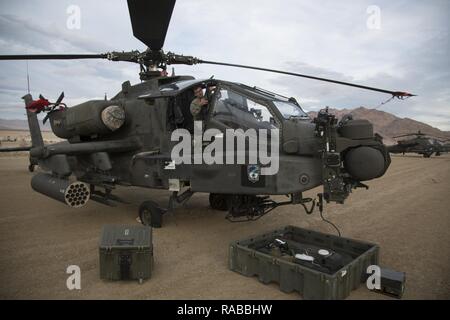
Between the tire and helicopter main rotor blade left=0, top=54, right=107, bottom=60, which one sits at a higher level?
helicopter main rotor blade left=0, top=54, right=107, bottom=60

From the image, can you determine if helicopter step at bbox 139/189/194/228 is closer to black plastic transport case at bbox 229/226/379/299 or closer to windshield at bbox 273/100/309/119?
black plastic transport case at bbox 229/226/379/299

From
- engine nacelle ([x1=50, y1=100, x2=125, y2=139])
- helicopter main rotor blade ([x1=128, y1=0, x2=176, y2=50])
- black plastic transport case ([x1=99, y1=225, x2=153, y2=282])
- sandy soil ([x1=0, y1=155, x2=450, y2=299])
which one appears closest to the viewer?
sandy soil ([x1=0, y1=155, x2=450, y2=299])

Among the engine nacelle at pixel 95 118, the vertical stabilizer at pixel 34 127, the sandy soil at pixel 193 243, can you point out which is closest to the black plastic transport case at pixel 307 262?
the sandy soil at pixel 193 243

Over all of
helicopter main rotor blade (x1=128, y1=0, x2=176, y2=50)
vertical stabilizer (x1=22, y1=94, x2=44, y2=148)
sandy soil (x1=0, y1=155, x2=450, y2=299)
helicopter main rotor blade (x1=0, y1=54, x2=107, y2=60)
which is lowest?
sandy soil (x1=0, y1=155, x2=450, y2=299)

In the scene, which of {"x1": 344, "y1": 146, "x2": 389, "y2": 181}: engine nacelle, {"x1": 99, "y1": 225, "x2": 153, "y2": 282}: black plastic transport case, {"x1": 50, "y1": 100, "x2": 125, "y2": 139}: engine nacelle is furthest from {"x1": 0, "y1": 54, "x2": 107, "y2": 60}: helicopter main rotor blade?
{"x1": 344, "y1": 146, "x2": 389, "y2": 181}: engine nacelle

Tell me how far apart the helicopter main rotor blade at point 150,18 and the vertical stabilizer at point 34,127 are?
4250 mm

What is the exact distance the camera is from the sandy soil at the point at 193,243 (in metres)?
4.10

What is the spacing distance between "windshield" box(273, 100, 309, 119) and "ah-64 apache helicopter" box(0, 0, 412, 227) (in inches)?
1.3

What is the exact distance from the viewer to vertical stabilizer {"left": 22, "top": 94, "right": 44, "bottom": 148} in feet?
29.3

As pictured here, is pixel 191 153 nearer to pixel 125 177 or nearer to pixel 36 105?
pixel 125 177

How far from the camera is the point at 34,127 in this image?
931cm

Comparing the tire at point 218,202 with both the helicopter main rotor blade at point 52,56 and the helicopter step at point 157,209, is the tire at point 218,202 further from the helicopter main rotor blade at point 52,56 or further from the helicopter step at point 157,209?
the helicopter main rotor blade at point 52,56
